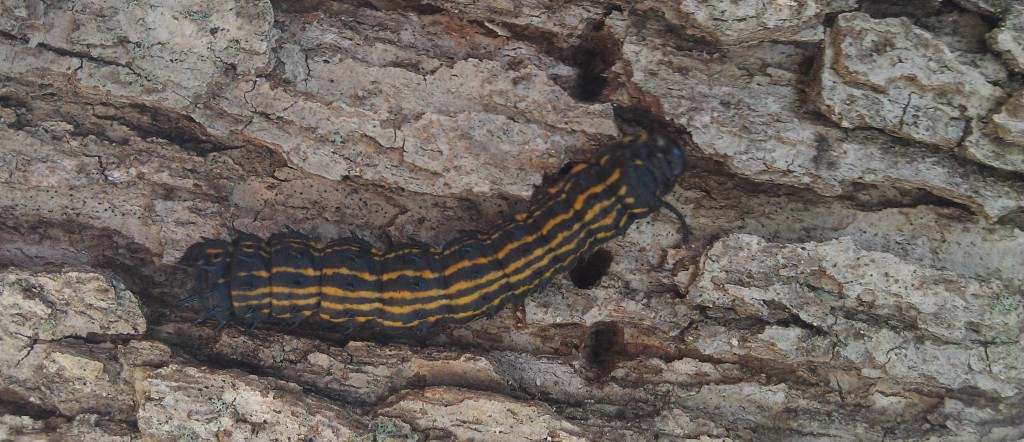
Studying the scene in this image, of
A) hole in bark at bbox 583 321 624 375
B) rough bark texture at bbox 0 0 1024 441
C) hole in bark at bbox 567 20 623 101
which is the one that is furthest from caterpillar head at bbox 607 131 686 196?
hole in bark at bbox 583 321 624 375

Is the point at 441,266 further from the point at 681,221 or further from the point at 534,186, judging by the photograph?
the point at 681,221

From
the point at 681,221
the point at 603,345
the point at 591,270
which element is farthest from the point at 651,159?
the point at 603,345

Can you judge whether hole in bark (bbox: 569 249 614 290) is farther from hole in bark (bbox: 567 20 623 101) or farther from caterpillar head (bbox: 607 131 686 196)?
hole in bark (bbox: 567 20 623 101)

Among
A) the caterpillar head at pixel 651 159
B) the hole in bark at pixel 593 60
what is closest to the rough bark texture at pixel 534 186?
the hole in bark at pixel 593 60

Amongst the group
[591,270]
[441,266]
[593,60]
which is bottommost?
[591,270]

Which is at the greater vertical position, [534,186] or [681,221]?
[534,186]

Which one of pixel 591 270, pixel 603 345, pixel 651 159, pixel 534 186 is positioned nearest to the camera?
pixel 651 159

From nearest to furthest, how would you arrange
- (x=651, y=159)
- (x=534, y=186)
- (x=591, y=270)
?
(x=651, y=159) < (x=534, y=186) < (x=591, y=270)

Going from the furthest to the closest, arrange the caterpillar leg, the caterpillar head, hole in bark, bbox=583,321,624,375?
hole in bark, bbox=583,321,624,375 → the caterpillar leg → the caterpillar head
